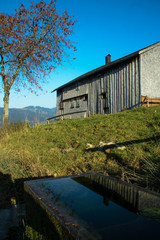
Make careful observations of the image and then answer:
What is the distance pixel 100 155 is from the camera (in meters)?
6.14

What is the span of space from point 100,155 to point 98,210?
3880 mm

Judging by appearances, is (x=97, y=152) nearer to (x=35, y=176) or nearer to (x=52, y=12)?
(x=35, y=176)

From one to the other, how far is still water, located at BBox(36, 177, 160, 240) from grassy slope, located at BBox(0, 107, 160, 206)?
102 cm

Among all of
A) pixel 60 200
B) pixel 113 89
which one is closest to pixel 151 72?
pixel 113 89

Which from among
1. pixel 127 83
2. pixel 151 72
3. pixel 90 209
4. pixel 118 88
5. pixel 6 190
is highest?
pixel 151 72

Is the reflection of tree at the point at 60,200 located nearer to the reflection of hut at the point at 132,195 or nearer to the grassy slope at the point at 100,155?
the reflection of hut at the point at 132,195

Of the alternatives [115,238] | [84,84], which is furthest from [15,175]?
[84,84]

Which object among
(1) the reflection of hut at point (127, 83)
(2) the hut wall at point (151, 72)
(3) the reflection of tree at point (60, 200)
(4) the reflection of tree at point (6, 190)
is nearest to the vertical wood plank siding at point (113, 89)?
(1) the reflection of hut at point (127, 83)

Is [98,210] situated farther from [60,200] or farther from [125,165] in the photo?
[125,165]

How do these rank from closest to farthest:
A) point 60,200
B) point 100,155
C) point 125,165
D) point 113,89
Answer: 1. point 60,200
2. point 125,165
3. point 100,155
4. point 113,89

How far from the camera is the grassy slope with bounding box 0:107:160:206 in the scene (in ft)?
16.2

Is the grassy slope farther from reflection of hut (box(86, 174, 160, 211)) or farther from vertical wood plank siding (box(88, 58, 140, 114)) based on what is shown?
vertical wood plank siding (box(88, 58, 140, 114))

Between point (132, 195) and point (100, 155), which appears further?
point (100, 155)

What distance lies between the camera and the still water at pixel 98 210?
71.3 inches
